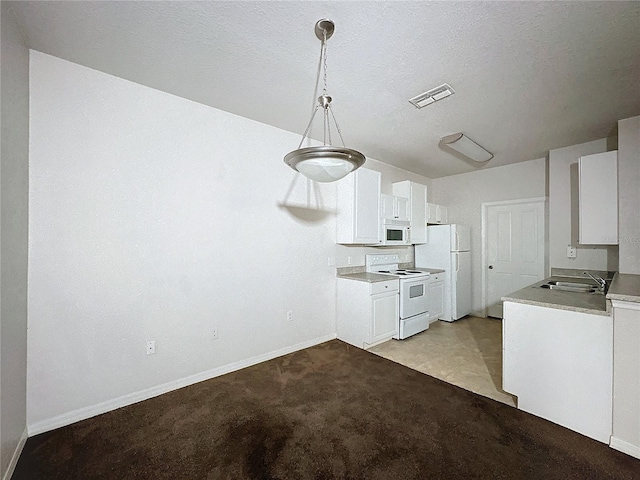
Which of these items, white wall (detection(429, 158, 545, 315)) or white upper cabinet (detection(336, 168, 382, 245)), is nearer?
white upper cabinet (detection(336, 168, 382, 245))

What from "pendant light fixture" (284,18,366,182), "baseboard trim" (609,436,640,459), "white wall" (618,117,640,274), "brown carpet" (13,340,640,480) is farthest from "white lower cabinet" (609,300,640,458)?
"pendant light fixture" (284,18,366,182)

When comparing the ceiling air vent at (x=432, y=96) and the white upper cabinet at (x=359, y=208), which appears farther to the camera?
the white upper cabinet at (x=359, y=208)

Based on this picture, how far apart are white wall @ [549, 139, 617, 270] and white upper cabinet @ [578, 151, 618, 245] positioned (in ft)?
2.53

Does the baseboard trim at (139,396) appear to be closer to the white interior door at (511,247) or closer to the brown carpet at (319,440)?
the brown carpet at (319,440)

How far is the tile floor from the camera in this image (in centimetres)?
269

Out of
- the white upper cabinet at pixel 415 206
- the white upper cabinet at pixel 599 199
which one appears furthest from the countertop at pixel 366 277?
the white upper cabinet at pixel 599 199

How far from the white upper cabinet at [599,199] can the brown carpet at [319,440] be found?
2199mm

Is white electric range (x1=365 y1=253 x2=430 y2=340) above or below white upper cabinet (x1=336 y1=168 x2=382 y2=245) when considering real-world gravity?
below

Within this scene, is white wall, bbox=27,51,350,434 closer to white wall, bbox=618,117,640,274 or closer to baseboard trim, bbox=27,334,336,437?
baseboard trim, bbox=27,334,336,437

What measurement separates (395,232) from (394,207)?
38cm

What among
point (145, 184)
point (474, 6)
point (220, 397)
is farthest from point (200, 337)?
point (474, 6)

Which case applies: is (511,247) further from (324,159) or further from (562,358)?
(324,159)

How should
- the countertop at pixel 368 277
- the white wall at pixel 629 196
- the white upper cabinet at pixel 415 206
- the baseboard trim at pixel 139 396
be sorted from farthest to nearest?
the white upper cabinet at pixel 415 206 → the countertop at pixel 368 277 → the white wall at pixel 629 196 → the baseboard trim at pixel 139 396

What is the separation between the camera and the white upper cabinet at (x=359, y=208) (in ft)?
12.3
